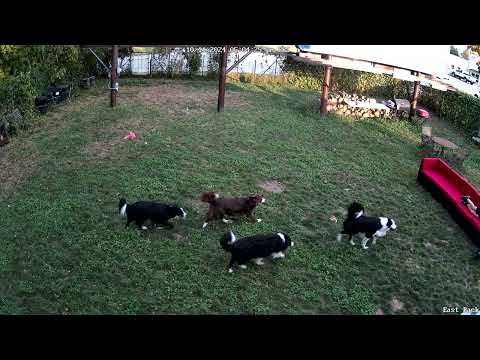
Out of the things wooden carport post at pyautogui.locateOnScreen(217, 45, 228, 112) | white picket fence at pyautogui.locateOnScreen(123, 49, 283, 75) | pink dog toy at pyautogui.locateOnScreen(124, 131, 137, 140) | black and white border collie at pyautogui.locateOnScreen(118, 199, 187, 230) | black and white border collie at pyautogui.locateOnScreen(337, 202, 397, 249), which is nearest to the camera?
black and white border collie at pyautogui.locateOnScreen(118, 199, 187, 230)

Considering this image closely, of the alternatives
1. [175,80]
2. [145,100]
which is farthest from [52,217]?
[175,80]

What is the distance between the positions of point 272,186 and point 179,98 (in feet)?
26.4

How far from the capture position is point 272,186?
10.5 m

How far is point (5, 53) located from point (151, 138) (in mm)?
5471

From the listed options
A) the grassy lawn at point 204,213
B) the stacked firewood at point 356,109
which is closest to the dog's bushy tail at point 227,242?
the grassy lawn at point 204,213

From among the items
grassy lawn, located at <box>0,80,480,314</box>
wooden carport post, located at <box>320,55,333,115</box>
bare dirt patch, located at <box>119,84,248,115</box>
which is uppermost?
wooden carport post, located at <box>320,55,333,115</box>

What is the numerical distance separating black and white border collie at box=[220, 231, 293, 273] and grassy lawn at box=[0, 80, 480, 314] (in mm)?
251

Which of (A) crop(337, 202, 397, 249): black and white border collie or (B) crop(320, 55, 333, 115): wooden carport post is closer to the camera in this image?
(A) crop(337, 202, 397, 249): black and white border collie

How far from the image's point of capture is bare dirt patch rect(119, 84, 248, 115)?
52.3ft

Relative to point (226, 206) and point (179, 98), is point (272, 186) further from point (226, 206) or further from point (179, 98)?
point (179, 98)

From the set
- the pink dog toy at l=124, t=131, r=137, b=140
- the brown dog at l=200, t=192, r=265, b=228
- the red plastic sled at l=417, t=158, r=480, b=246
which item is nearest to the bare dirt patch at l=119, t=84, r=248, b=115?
the pink dog toy at l=124, t=131, r=137, b=140

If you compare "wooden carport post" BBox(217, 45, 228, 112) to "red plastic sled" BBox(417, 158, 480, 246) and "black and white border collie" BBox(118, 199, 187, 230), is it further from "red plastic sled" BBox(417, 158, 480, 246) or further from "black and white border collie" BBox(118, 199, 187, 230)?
"black and white border collie" BBox(118, 199, 187, 230)

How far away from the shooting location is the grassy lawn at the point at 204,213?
677cm

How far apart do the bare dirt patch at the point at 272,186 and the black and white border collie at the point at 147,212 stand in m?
2.80
